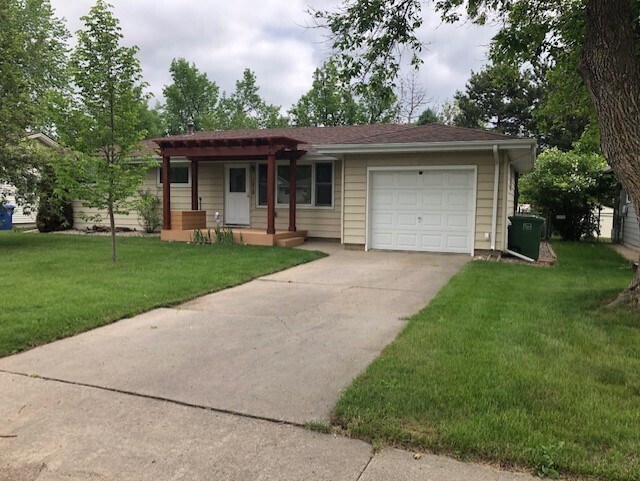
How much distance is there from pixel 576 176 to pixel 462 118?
2341 cm

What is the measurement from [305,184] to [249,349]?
33.0ft

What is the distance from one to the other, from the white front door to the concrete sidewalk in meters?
11.9

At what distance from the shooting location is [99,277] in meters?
8.13

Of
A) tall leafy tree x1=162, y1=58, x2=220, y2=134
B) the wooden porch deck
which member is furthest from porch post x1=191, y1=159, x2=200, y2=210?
tall leafy tree x1=162, y1=58, x2=220, y2=134

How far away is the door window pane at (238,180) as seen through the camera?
1531 cm

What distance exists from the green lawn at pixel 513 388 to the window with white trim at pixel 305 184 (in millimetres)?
8300

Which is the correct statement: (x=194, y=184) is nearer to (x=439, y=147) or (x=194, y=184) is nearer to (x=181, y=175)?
(x=181, y=175)

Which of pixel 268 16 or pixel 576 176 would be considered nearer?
pixel 268 16

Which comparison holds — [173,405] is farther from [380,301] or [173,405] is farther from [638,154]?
[638,154]

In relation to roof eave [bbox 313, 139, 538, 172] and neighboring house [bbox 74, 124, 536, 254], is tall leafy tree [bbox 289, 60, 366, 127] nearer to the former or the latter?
neighboring house [bbox 74, 124, 536, 254]

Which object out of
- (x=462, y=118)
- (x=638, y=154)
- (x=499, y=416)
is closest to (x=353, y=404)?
(x=499, y=416)

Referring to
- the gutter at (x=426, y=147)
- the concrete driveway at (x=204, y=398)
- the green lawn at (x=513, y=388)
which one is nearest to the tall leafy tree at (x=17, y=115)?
the gutter at (x=426, y=147)

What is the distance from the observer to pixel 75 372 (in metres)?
4.20

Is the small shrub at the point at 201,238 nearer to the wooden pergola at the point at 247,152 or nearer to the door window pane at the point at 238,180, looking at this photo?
the wooden pergola at the point at 247,152
